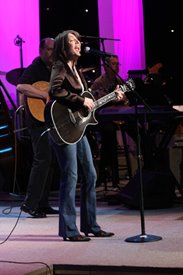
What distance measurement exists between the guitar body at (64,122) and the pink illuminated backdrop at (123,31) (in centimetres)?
642

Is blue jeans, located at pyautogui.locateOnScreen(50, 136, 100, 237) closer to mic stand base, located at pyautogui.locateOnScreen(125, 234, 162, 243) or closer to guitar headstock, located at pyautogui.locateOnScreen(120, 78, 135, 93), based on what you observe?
mic stand base, located at pyautogui.locateOnScreen(125, 234, 162, 243)

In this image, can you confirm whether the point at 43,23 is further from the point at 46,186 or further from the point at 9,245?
the point at 9,245

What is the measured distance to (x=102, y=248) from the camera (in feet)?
13.8

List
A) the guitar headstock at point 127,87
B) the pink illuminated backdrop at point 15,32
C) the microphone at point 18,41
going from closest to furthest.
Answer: the guitar headstock at point 127,87
the microphone at point 18,41
the pink illuminated backdrop at point 15,32

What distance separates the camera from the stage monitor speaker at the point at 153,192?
612cm

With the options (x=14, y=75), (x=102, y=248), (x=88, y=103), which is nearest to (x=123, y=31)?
(x=14, y=75)

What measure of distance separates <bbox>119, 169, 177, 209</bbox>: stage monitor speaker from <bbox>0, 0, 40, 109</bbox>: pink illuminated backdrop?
10.0ft

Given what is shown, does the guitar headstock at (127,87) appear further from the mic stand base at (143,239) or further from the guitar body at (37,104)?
the guitar body at (37,104)

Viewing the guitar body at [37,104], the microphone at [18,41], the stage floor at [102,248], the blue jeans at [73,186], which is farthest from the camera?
the microphone at [18,41]

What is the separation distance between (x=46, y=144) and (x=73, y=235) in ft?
4.91

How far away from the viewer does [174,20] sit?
635 inches

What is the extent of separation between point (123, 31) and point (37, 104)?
18.5 feet

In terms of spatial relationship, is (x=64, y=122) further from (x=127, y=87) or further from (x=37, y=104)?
(x=37, y=104)

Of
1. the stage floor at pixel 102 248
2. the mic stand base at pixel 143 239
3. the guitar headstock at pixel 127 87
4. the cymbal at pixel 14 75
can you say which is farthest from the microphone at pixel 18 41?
the mic stand base at pixel 143 239
